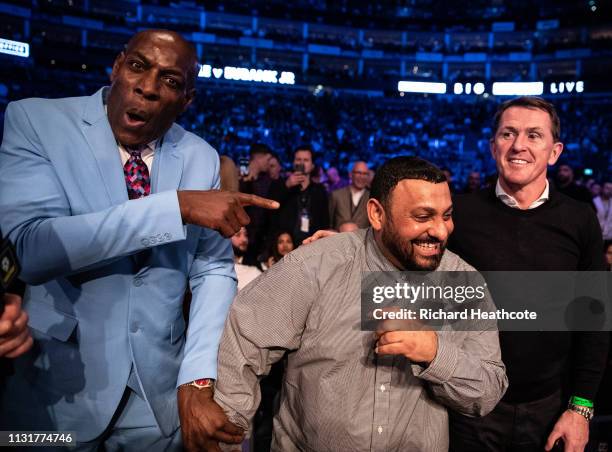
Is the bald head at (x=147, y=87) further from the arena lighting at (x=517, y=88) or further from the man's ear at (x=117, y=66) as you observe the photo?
the arena lighting at (x=517, y=88)

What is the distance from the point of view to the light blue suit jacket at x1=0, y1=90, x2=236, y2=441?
118cm

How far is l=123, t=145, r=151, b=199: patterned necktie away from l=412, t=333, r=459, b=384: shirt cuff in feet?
2.91

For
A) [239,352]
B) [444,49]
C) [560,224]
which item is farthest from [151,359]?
[444,49]

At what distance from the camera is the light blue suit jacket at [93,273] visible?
1185mm

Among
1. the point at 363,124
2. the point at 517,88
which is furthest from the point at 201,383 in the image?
the point at 517,88

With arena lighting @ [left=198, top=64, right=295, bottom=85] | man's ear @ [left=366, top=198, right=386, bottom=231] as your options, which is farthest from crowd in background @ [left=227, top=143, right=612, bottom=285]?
arena lighting @ [left=198, top=64, right=295, bottom=85]

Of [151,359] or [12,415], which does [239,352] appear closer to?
[151,359]

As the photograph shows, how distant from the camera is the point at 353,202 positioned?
548 centimetres

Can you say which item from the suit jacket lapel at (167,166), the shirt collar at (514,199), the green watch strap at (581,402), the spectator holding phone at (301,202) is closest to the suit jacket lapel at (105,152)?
the suit jacket lapel at (167,166)

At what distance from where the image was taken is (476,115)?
83.0ft

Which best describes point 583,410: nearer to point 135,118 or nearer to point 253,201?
point 253,201

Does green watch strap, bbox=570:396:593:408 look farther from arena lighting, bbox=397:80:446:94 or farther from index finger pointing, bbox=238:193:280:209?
arena lighting, bbox=397:80:446:94

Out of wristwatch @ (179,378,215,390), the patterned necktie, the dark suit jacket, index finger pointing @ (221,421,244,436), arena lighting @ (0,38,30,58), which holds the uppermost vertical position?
arena lighting @ (0,38,30,58)

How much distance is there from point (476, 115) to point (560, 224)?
2499 cm
